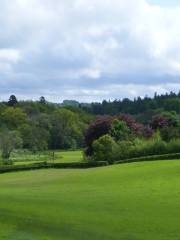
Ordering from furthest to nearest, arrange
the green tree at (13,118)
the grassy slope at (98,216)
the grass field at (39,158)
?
1. the green tree at (13,118)
2. the grass field at (39,158)
3. the grassy slope at (98,216)

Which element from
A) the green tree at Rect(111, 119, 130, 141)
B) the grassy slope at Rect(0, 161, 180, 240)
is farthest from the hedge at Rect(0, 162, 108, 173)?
the grassy slope at Rect(0, 161, 180, 240)

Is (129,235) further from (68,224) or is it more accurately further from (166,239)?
(68,224)

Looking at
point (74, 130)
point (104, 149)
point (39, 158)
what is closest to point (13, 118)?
point (74, 130)

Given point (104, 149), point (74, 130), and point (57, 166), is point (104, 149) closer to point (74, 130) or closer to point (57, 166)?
point (57, 166)

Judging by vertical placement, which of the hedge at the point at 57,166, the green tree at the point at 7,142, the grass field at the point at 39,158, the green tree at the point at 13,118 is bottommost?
the hedge at the point at 57,166

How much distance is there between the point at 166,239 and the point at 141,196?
15642mm

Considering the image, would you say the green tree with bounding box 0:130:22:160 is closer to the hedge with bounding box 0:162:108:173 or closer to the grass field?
the grass field

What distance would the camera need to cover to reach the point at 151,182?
46.7 meters

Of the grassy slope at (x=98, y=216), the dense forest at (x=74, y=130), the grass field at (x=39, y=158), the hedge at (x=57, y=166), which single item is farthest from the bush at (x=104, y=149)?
the grassy slope at (x=98, y=216)

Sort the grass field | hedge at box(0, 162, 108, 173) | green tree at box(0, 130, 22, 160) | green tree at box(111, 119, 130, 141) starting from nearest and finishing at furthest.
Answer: hedge at box(0, 162, 108, 173) < green tree at box(111, 119, 130, 141) < the grass field < green tree at box(0, 130, 22, 160)

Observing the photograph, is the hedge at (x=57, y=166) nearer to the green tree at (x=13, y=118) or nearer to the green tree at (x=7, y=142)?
the green tree at (x=7, y=142)

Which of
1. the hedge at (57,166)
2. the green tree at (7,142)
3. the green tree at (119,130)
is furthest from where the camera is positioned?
the green tree at (7,142)

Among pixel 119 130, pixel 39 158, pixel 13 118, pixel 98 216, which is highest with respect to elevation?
pixel 13 118

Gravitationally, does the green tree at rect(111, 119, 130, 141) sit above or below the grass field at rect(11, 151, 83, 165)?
above
